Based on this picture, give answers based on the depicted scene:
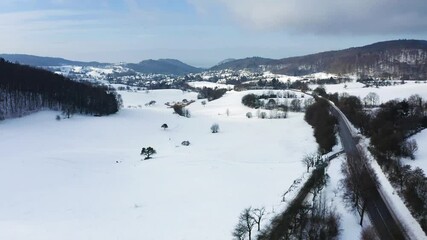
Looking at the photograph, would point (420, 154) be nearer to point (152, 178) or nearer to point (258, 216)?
point (258, 216)

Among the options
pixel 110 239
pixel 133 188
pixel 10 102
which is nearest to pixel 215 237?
pixel 110 239

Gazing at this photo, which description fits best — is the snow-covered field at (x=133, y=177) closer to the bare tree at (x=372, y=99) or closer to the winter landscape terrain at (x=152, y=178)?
the winter landscape terrain at (x=152, y=178)

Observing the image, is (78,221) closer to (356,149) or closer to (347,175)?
(347,175)

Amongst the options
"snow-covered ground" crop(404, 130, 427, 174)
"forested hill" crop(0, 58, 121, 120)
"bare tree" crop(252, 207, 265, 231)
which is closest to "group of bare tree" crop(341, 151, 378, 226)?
"snow-covered ground" crop(404, 130, 427, 174)

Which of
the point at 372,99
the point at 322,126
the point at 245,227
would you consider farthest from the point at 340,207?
the point at 372,99

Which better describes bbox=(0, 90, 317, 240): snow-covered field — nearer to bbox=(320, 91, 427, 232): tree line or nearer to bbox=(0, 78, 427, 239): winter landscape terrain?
bbox=(0, 78, 427, 239): winter landscape terrain

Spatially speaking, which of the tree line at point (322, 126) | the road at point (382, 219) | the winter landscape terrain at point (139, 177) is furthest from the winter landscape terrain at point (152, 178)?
the tree line at point (322, 126)
